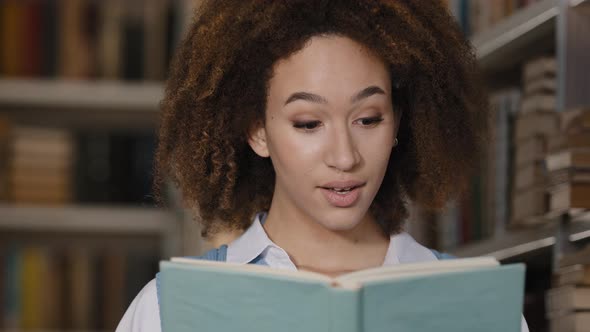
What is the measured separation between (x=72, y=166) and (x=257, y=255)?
1809 mm

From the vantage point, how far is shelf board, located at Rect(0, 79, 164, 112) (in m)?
3.16

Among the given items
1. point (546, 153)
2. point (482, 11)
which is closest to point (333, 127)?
point (546, 153)

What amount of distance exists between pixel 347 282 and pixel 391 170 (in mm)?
564

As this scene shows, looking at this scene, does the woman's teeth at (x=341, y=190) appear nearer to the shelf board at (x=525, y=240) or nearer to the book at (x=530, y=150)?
the shelf board at (x=525, y=240)

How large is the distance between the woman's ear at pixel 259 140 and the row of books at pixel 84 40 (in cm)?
167

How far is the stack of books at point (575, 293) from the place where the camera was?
172 centimetres

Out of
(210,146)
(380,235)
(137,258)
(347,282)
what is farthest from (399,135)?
(137,258)

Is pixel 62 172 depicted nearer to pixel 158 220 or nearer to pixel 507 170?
pixel 158 220

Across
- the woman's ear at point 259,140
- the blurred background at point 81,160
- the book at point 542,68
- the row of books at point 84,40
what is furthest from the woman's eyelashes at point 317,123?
the row of books at point 84,40

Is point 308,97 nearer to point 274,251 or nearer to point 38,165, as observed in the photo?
point 274,251

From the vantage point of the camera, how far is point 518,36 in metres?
2.10

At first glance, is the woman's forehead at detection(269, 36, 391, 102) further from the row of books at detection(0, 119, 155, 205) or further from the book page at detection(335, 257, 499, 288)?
the row of books at detection(0, 119, 155, 205)

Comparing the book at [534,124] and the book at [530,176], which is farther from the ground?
the book at [534,124]

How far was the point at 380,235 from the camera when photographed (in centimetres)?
157
